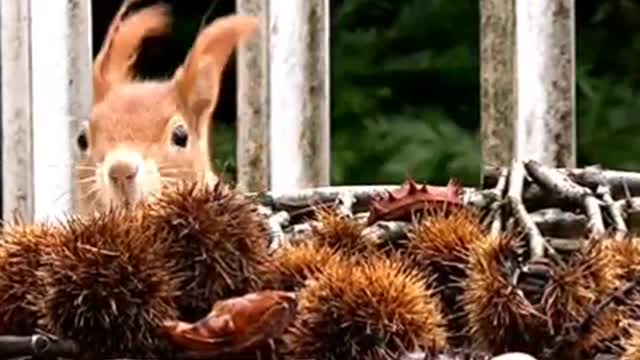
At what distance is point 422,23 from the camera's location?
242 cm

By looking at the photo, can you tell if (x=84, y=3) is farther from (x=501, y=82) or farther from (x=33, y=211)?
(x=501, y=82)

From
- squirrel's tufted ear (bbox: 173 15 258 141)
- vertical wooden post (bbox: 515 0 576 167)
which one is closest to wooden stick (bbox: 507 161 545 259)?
squirrel's tufted ear (bbox: 173 15 258 141)

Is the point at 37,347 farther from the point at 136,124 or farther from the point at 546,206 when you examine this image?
the point at 136,124

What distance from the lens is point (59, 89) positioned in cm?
125

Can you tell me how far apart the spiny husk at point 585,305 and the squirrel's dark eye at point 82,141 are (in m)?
0.72

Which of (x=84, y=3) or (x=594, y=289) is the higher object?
(x=84, y=3)

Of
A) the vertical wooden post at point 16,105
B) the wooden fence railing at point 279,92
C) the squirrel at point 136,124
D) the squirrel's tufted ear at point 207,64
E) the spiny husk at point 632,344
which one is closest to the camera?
the spiny husk at point 632,344

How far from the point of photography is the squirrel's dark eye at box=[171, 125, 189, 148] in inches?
48.8

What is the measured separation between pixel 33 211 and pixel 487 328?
84 cm

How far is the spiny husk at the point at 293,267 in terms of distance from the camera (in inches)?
21.2

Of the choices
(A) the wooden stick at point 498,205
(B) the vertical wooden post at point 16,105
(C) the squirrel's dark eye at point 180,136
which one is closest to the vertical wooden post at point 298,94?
(C) the squirrel's dark eye at point 180,136

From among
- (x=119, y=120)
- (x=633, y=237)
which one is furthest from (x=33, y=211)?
(x=633, y=237)

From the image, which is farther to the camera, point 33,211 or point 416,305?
point 33,211

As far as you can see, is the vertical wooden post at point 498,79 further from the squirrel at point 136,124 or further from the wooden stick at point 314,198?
the wooden stick at point 314,198
